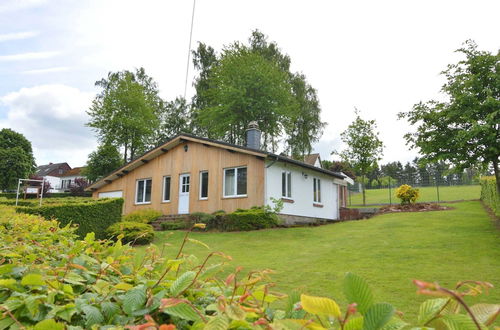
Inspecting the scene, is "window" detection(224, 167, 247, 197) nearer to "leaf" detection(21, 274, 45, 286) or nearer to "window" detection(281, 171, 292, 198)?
"window" detection(281, 171, 292, 198)

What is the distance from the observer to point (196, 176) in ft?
60.9

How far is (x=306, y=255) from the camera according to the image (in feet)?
29.0

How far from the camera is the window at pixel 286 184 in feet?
57.2

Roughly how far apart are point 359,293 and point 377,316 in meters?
0.06

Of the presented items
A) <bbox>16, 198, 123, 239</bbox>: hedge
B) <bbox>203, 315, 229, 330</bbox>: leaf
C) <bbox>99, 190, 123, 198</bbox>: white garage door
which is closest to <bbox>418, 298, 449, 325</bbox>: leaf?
<bbox>203, 315, 229, 330</bbox>: leaf

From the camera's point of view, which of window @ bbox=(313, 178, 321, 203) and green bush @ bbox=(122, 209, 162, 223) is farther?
window @ bbox=(313, 178, 321, 203)

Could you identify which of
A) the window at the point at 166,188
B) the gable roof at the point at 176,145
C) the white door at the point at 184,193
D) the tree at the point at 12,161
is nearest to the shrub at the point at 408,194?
the gable roof at the point at 176,145

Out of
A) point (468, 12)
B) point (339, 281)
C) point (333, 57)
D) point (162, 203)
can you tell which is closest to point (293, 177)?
point (333, 57)

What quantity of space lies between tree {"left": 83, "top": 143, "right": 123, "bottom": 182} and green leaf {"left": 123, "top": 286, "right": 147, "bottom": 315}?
34803mm

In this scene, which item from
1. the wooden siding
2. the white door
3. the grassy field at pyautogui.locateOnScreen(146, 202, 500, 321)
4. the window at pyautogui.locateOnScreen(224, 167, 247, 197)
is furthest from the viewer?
the white door

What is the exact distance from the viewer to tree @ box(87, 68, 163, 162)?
36156mm

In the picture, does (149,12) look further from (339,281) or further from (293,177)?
(293,177)

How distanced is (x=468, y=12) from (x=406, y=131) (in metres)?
4.01

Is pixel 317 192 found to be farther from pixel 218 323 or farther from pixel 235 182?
pixel 218 323
